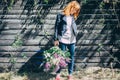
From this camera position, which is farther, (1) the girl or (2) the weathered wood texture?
(2) the weathered wood texture

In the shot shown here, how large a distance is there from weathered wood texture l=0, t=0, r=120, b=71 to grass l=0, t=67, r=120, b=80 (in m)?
0.20

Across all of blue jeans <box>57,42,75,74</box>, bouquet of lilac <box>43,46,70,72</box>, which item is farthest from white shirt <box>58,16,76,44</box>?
bouquet of lilac <box>43,46,70,72</box>

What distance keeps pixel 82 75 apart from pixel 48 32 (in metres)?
1.47

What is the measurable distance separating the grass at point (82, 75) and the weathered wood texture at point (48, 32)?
205mm

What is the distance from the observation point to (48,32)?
29.5ft

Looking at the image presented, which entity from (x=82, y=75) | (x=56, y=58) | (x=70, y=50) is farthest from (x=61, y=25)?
(x=82, y=75)

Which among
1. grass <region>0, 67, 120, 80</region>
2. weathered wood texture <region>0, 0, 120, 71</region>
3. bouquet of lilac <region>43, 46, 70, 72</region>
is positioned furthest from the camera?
weathered wood texture <region>0, 0, 120, 71</region>

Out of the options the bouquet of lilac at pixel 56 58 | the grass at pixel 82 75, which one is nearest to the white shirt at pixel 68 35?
the bouquet of lilac at pixel 56 58

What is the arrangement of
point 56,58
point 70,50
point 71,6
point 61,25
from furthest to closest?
point 70,50 → point 61,25 → point 71,6 → point 56,58

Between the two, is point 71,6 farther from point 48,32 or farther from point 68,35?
point 48,32

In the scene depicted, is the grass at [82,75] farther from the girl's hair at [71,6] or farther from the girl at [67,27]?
the girl's hair at [71,6]

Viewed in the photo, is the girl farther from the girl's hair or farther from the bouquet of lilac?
the bouquet of lilac

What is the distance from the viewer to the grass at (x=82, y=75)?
28.8ft

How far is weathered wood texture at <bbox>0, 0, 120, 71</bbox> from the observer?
8.92 meters
